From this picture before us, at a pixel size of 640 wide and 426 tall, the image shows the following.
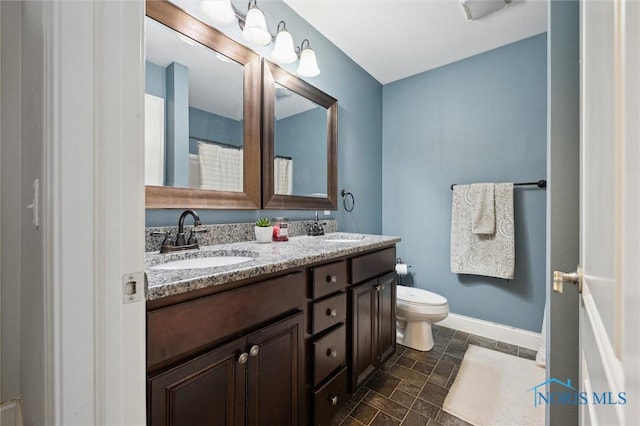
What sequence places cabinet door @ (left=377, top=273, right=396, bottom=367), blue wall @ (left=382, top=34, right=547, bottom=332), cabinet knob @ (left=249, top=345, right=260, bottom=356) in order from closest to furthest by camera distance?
cabinet knob @ (left=249, top=345, right=260, bottom=356)
cabinet door @ (left=377, top=273, right=396, bottom=367)
blue wall @ (left=382, top=34, right=547, bottom=332)

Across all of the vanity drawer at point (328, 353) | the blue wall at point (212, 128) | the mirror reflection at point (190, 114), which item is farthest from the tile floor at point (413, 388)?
the blue wall at point (212, 128)

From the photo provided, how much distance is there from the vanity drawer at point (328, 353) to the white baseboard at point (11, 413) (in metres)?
0.89

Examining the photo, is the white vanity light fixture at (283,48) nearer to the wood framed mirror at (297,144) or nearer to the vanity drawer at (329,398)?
the wood framed mirror at (297,144)

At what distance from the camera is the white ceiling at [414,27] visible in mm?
1840

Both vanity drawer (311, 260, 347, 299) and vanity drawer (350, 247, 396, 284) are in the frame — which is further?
vanity drawer (350, 247, 396, 284)

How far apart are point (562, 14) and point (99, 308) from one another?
1672 millimetres

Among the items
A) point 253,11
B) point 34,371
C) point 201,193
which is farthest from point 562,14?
point 34,371

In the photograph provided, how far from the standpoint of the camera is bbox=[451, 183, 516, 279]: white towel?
2.17m

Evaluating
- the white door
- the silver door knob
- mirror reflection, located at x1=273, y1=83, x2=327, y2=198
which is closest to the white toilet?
mirror reflection, located at x1=273, y1=83, x2=327, y2=198

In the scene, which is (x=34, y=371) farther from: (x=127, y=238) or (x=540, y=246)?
(x=540, y=246)

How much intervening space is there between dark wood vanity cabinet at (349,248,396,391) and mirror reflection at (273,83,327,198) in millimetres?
755

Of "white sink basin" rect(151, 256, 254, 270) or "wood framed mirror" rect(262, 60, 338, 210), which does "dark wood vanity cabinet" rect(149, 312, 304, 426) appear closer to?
"white sink basin" rect(151, 256, 254, 270)

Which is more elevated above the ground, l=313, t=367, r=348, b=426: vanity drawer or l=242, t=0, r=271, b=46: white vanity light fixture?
l=242, t=0, r=271, b=46: white vanity light fixture

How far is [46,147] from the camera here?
1.32ft
